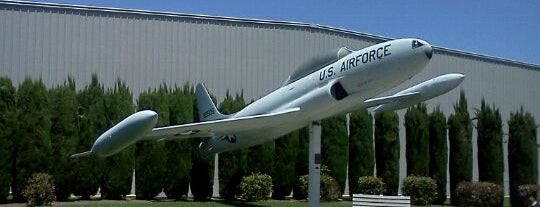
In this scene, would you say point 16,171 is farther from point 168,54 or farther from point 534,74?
point 534,74

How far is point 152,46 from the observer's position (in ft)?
84.0

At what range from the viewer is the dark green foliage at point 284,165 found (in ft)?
76.8

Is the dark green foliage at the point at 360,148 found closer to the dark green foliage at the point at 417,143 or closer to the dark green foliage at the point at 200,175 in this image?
the dark green foliage at the point at 417,143

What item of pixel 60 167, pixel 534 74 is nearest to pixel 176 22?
pixel 60 167

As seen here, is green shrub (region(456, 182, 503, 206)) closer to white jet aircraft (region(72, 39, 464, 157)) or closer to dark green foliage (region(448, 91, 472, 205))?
dark green foliage (region(448, 91, 472, 205))

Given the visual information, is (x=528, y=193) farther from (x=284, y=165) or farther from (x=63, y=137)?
(x=63, y=137)

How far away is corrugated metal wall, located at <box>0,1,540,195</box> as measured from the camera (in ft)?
78.3

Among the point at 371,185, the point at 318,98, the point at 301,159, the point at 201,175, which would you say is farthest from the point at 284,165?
the point at 318,98

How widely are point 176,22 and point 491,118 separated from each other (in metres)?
12.1

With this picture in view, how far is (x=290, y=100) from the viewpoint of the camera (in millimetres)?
17234

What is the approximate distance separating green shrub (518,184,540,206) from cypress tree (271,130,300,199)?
802 cm

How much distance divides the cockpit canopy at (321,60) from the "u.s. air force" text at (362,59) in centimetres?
47

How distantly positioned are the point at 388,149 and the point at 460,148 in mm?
2730

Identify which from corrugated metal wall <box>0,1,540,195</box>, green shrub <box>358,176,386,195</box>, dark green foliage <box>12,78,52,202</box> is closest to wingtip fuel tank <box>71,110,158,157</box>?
dark green foliage <box>12,78,52,202</box>
